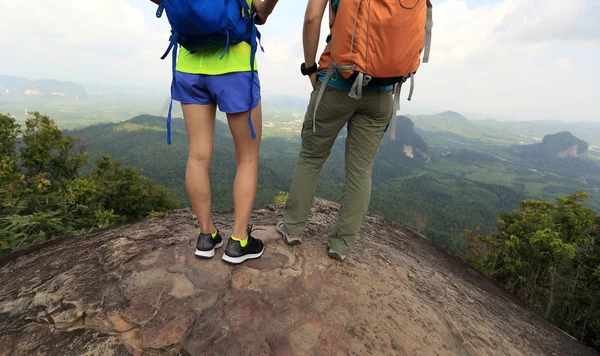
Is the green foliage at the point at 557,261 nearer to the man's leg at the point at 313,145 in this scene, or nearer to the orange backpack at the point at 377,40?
the man's leg at the point at 313,145

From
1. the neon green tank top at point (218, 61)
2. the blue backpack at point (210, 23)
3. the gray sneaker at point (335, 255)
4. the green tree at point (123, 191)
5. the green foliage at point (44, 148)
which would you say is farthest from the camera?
the green tree at point (123, 191)

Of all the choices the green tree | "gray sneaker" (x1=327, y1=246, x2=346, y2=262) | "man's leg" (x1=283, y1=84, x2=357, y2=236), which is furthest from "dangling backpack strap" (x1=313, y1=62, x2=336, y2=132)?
the green tree

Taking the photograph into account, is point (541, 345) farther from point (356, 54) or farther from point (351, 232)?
point (356, 54)

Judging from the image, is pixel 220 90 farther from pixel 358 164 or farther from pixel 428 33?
pixel 428 33

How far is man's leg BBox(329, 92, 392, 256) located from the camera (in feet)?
7.46

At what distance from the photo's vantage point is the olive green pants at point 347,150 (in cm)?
218

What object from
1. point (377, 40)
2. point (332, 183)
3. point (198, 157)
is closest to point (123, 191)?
point (198, 157)

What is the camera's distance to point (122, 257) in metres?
2.23

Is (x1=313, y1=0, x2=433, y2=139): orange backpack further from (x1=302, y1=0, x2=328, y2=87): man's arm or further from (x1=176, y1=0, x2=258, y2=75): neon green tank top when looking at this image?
(x1=176, y1=0, x2=258, y2=75): neon green tank top

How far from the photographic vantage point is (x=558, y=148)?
174 m

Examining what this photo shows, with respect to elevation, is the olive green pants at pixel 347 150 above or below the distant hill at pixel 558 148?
above

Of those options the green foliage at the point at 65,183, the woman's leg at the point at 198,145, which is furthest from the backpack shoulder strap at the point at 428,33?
the green foliage at the point at 65,183

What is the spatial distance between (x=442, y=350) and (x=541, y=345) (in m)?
1.27

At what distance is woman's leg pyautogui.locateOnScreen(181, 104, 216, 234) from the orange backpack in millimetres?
965
